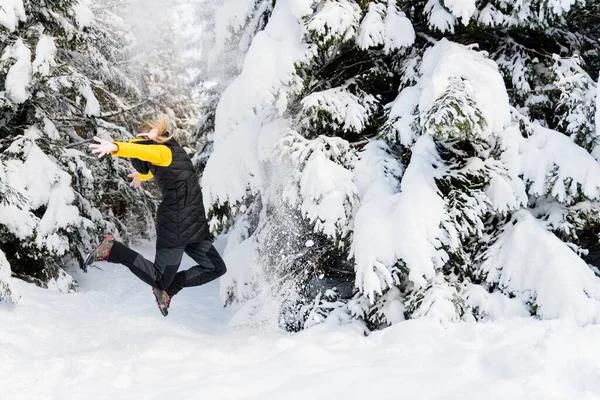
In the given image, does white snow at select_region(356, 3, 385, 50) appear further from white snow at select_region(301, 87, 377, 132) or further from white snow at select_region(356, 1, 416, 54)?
white snow at select_region(301, 87, 377, 132)

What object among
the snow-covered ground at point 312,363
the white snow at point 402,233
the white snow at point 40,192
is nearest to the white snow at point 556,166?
the white snow at point 402,233

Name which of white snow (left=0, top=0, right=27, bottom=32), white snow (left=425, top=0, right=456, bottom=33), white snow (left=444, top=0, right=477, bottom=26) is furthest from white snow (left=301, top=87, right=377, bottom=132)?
white snow (left=0, top=0, right=27, bottom=32)

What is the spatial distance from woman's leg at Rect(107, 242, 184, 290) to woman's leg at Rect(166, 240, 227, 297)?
0.48ft

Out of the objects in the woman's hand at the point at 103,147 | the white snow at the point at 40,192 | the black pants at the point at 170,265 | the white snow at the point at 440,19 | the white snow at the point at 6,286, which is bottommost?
the white snow at the point at 6,286

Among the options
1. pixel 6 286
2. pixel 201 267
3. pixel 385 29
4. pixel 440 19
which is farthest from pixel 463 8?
pixel 6 286

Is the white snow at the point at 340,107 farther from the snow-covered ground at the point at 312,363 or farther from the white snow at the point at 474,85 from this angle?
Answer: the snow-covered ground at the point at 312,363

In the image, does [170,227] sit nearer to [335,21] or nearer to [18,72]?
[335,21]

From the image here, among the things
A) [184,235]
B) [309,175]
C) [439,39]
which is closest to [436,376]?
[309,175]

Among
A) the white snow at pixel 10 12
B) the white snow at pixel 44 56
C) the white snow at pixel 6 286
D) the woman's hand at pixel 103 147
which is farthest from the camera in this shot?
the white snow at pixel 44 56

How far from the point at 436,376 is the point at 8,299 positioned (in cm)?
577

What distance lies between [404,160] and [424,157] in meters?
0.51

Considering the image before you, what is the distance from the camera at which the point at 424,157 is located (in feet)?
16.9

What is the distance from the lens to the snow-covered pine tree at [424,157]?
4.73 meters

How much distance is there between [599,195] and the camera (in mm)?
4750
